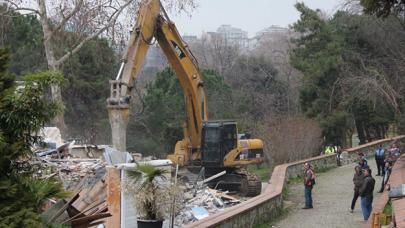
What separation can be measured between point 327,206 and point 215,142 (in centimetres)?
564

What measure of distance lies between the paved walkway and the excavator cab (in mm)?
3283

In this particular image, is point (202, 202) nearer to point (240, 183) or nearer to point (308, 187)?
point (308, 187)

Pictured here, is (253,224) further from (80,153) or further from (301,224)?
(80,153)

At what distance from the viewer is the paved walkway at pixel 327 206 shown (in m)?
19.8

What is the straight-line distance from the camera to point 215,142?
26.7 metres

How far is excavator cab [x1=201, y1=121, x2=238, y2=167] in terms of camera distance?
26.7m

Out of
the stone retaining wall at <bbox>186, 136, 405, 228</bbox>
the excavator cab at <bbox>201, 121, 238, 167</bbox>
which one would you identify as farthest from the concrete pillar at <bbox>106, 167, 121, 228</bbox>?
the excavator cab at <bbox>201, 121, 238, 167</bbox>

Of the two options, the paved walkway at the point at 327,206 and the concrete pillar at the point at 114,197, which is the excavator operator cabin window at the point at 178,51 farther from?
the concrete pillar at the point at 114,197

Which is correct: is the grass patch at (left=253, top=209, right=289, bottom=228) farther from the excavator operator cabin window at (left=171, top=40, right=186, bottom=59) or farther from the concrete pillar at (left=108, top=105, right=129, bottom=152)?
the excavator operator cabin window at (left=171, top=40, right=186, bottom=59)

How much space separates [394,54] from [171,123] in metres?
17.0

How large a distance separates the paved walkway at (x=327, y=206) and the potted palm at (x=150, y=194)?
23.2 feet

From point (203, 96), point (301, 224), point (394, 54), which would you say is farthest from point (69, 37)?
point (394, 54)

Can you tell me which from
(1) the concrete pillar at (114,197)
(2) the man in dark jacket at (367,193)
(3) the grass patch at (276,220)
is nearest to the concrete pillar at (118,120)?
(1) the concrete pillar at (114,197)

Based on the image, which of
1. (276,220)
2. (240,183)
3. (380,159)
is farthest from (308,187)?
(380,159)
